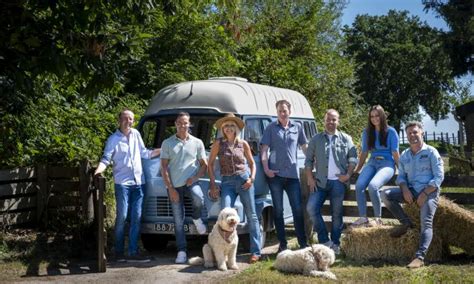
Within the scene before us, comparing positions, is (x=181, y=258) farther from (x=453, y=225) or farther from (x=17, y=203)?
(x=453, y=225)

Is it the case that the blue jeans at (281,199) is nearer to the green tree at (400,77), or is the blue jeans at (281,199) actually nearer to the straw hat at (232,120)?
the straw hat at (232,120)

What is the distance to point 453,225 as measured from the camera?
28.3 ft

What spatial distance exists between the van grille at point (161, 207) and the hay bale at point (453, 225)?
325 cm

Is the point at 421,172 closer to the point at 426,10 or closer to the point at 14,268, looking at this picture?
the point at 14,268

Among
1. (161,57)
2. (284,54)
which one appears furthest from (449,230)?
(284,54)

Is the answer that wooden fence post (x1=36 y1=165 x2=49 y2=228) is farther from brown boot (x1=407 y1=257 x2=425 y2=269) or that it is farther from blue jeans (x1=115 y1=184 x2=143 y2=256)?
brown boot (x1=407 y1=257 x2=425 y2=269)

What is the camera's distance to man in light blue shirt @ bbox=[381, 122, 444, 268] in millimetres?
8273

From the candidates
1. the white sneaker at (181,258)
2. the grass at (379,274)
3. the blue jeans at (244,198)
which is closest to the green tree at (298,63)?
the blue jeans at (244,198)

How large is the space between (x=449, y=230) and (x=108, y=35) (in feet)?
19.8

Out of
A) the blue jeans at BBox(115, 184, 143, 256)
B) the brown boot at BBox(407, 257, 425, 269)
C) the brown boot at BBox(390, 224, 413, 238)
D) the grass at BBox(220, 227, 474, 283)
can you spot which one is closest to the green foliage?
the blue jeans at BBox(115, 184, 143, 256)

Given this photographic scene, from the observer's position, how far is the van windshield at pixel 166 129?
10.7m

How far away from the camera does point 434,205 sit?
8359mm

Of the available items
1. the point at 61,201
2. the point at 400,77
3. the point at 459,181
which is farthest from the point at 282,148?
the point at 400,77

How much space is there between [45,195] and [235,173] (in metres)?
3.69
